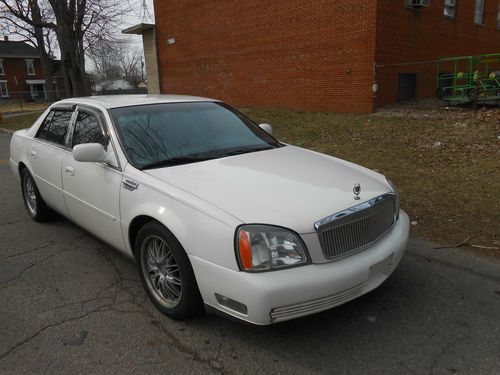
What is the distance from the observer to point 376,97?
40.2 feet

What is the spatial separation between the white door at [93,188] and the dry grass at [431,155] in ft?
10.5

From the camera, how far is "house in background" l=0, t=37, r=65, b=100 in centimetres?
5291

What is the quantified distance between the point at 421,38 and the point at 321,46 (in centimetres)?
348

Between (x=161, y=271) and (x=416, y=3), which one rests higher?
(x=416, y=3)

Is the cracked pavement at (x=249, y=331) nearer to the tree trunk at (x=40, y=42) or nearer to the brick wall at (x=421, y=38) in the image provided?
the brick wall at (x=421, y=38)

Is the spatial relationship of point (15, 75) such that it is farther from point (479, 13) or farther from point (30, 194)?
point (30, 194)

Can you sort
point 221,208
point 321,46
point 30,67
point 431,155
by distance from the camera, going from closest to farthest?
point 221,208 → point 431,155 → point 321,46 → point 30,67

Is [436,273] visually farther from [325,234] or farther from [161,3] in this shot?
[161,3]

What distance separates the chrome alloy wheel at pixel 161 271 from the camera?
2992 mm

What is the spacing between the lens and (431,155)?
7461mm

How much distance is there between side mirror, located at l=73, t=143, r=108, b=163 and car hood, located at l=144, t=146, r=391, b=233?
515 mm

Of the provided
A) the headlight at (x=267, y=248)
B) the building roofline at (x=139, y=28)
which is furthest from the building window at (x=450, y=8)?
the headlight at (x=267, y=248)

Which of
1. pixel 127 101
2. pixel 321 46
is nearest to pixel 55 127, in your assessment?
pixel 127 101

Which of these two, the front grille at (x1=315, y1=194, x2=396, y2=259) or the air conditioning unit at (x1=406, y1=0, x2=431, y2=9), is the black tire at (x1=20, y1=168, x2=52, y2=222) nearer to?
the front grille at (x1=315, y1=194, x2=396, y2=259)
